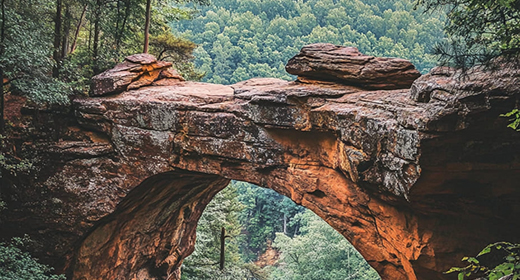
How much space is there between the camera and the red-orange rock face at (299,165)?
5691 millimetres

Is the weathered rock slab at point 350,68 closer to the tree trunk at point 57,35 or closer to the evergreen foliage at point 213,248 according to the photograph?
the tree trunk at point 57,35

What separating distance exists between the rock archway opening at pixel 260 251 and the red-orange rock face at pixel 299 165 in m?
7.20

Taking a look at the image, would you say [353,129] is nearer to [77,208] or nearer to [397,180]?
[397,180]

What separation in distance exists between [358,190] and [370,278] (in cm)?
2062

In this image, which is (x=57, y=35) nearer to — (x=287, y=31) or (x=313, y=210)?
(x=313, y=210)

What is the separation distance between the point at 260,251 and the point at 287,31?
150ft

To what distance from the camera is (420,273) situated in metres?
7.32

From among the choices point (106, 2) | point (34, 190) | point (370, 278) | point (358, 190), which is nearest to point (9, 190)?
point (34, 190)

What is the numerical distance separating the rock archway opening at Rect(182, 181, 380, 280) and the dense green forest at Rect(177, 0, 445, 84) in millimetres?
28104

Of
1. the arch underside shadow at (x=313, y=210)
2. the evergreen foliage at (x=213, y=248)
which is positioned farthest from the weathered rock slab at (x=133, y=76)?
the evergreen foliage at (x=213, y=248)

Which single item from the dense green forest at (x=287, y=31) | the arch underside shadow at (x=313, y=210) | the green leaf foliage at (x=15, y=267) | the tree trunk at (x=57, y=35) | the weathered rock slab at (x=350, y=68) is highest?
the dense green forest at (x=287, y=31)

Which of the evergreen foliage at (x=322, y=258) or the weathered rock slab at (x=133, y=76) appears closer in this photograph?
the weathered rock slab at (x=133, y=76)

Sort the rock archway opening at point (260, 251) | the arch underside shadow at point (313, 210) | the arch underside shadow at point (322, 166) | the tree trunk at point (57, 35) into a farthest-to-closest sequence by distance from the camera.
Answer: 1. the rock archway opening at point (260, 251)
2. the tree trunk at point (57, 35)
3. the arch underside shadow at point (313, 210)
4. the arch underside shadow at point (322, 166)

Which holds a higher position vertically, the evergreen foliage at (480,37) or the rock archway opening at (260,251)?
the evergreen foliage at (480,37)
